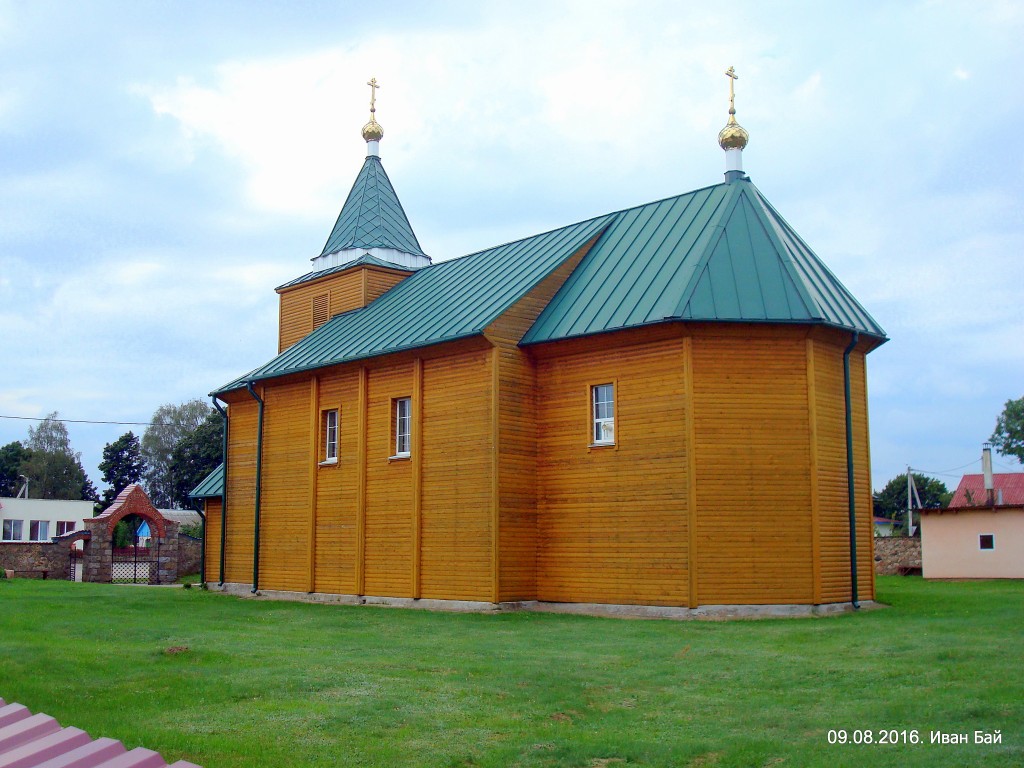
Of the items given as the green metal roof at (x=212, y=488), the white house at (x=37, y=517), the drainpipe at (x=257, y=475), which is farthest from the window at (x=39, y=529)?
the drainpipe at (x=257, y=475)

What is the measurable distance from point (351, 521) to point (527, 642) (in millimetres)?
9529

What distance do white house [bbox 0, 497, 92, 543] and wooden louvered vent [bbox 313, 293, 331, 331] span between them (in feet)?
109

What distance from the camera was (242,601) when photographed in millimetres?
24453

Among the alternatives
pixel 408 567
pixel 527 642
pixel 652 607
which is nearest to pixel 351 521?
pixel 408 567

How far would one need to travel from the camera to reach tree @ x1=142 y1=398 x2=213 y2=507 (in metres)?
81.8

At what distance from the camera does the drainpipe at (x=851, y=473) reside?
19.4 meters

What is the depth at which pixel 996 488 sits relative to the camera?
162 ft

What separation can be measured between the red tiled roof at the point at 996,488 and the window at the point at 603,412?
33327 millimetres

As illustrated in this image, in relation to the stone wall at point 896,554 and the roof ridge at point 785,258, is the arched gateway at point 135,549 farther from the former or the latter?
the stone wall at point 896,554

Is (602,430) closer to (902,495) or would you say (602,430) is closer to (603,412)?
(603,412)

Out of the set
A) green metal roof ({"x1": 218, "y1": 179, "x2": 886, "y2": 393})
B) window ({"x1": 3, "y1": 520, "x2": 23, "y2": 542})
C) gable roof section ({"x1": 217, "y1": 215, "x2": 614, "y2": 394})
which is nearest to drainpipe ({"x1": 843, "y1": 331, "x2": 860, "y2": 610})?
green metal roof ({"x1": 218, "y1": 179, "x2": 886, "y2": 393})

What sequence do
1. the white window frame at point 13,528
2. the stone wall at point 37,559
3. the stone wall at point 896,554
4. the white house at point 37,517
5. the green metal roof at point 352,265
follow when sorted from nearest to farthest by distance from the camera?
the green metal roof at point 352,265 < the stone wall at point 37,559 < the stone wall at point 896,554 < the white house at point 37,517 < the white window frame at point 13,528

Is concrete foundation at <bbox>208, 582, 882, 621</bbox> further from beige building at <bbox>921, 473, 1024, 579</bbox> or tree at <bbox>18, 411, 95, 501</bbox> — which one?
tree at <bbox>18, 411, 95, 501</bbox>

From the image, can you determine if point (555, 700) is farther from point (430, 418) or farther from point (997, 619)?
point (430, 418)
